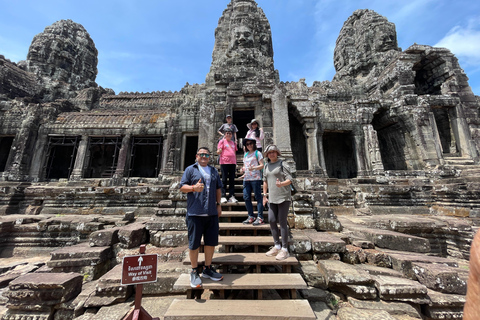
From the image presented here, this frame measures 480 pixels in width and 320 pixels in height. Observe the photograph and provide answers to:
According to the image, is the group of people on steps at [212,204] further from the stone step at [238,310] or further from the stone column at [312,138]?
the stone column at [312,138]

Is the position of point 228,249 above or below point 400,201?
below

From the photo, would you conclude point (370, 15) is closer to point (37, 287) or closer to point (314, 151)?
point (314, 151)

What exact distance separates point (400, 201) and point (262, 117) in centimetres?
645

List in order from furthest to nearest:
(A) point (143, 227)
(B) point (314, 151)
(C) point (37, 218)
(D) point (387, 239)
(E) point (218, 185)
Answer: (B) point (314, 151)
(C) point (37, 218)
(A) point (143, 227)
(D) point (387, 239)
(E) point (218, 185)

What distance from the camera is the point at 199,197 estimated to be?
2.79 m

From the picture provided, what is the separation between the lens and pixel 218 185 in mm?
3158

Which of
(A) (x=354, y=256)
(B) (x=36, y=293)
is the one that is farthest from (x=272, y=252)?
(B) (x=36, y=293)

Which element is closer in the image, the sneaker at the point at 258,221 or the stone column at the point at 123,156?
the sneaker at the point at 258,221

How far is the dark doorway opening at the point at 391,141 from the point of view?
42.6ft

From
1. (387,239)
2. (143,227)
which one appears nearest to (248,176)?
(143,227)

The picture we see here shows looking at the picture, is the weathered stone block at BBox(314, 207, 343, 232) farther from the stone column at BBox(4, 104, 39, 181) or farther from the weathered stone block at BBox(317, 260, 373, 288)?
the stone column at BBox(4, 104, 39, 181)

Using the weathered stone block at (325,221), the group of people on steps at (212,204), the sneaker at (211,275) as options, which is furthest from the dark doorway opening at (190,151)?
the sneaker at (211,275)

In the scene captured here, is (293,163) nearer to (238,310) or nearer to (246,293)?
(246,293)

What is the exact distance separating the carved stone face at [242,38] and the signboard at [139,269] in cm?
1314
